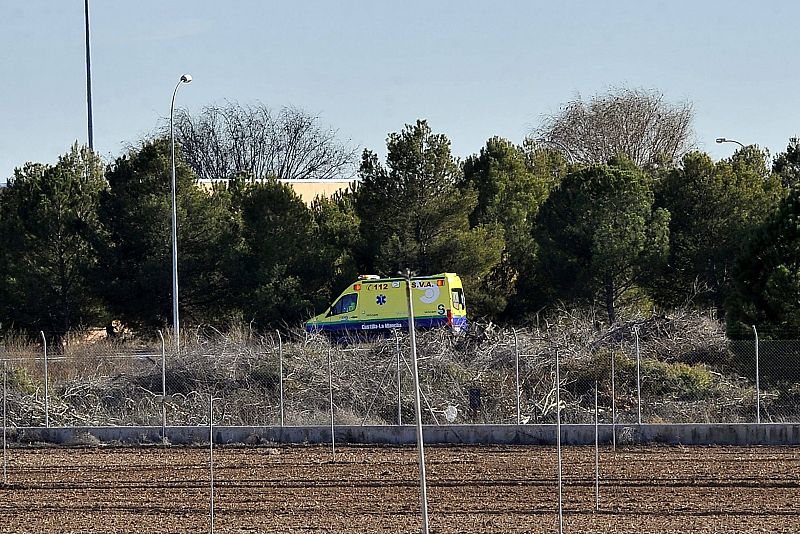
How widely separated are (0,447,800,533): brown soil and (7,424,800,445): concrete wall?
0.69 metres

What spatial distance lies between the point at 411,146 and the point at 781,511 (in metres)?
22.1

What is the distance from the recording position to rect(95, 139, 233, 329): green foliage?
117 feet

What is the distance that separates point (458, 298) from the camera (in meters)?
33.0

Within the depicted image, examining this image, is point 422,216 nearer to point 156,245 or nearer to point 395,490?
point 156,245

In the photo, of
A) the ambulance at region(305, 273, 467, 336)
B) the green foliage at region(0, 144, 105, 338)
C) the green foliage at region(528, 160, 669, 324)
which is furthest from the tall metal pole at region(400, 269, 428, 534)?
the green foliage at region(0, 144, 105, 338)

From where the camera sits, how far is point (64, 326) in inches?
1425

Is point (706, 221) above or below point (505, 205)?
below

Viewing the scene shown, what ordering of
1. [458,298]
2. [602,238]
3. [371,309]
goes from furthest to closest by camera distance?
[602,238], [371,309], [458,298]

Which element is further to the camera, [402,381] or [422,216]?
[422,216]

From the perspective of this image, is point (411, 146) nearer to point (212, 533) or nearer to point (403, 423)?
point (403, 423)

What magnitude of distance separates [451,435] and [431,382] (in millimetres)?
3558

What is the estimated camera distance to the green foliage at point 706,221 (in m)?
34.3

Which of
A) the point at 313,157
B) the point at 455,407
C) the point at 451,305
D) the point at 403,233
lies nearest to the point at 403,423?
the point at 455,407

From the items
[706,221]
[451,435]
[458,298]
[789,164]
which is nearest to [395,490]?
[451,435]
